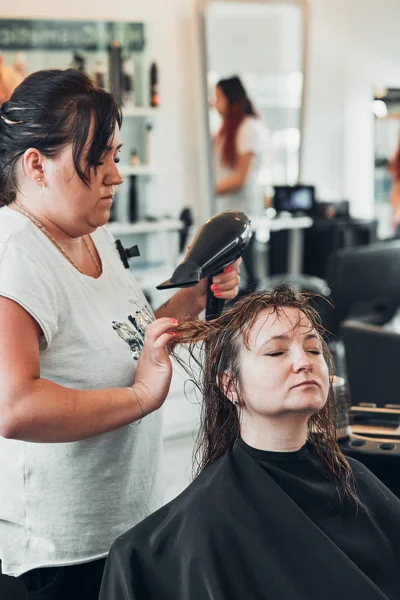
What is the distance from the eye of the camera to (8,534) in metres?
1.38

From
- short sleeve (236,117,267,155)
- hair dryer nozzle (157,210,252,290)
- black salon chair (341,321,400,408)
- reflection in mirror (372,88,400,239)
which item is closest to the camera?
hair dryer nozzle (157,210,252,290)

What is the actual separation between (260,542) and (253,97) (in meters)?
4.81

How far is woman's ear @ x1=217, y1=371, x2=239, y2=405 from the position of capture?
1422 millimetres

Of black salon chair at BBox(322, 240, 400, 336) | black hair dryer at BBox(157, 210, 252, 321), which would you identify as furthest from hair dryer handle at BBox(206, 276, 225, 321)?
black salon chair at BBox(322, 240, 400, 336)

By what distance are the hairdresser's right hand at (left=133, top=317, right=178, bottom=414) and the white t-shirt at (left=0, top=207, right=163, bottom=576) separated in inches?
1.6

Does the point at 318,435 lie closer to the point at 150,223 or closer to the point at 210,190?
the point at 150,223

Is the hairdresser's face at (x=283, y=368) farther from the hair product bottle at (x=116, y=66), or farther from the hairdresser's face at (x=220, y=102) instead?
the hairdresser's face at (x=220, y=102)

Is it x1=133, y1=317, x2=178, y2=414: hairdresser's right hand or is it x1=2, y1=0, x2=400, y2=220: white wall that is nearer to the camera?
x1=133, y1=317, x2=178, y2=414: hairdresser's right hand

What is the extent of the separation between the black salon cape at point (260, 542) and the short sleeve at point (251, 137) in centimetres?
442

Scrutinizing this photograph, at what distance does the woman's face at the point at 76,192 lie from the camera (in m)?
1.34

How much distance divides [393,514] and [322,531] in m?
0.15

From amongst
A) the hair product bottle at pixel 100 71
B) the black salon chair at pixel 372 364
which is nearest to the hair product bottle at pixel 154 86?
the hair product bottle at pixel 100 71

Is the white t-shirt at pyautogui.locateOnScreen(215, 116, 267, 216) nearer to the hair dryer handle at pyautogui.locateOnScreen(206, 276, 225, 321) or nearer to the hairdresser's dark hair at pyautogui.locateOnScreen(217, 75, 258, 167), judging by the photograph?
the hairdresser's dark hair at pyautogui.locateOnScreen(217, 75, 258, 167)

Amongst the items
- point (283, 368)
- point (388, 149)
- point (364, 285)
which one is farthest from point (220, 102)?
point (283, 368)
